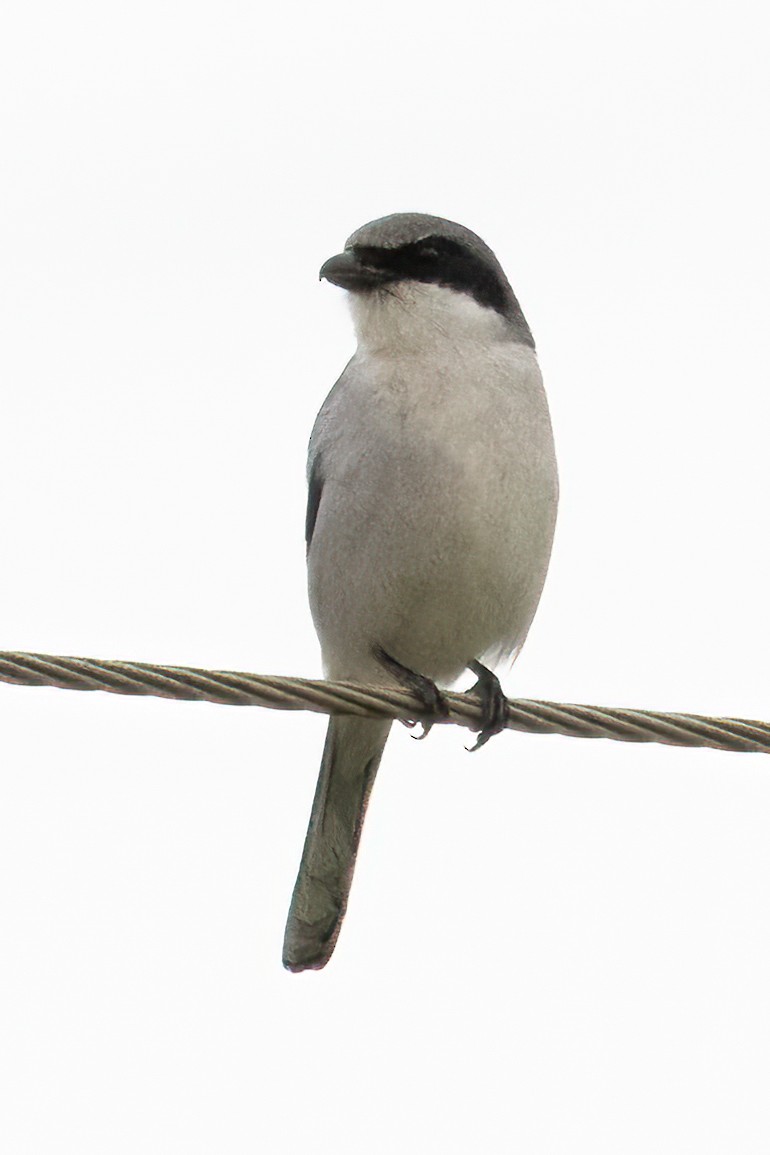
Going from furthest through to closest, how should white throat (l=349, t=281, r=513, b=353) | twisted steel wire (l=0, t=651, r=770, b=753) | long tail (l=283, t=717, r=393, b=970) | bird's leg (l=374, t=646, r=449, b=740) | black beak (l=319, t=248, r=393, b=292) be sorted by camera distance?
long tail (l=283, t=717, r=393, b=970) < black beak (l=319, t=248, r=393, b=292) < white throat (l=349, t=281, r=513, b=353) < bird's leg (l=374, t=646, r=449, b=740) < twisted steel wire (l=0, t=651, r=770, b=753)

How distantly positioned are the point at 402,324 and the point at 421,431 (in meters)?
0.60

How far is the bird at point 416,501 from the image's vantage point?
19.9 feet

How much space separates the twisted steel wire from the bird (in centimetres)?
104

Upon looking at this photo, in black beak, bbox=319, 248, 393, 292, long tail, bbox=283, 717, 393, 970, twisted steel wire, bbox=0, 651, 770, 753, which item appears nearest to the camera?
twisted steel wire, bbox=0, 651, 770, 753

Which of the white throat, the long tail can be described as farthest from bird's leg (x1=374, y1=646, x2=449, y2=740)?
the white throat

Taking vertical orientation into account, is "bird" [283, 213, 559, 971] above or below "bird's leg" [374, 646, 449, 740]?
above

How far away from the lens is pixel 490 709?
20.1 feet

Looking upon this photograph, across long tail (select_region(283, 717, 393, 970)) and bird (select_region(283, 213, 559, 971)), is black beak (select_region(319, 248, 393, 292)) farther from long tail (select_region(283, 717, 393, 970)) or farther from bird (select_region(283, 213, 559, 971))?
long tail (select_region(283, 717, 393, 970))

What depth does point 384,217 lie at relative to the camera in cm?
681

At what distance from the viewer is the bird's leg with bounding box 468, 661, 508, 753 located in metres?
6.09

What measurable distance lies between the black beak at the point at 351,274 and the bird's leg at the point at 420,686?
141 centimetres

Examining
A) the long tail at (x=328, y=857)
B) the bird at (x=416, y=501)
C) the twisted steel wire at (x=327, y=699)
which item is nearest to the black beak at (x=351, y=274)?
the bird at (x=416, y=501)

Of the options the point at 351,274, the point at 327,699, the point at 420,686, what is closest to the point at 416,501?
the point at 420,686

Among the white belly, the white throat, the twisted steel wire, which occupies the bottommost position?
the twisted steel wire
